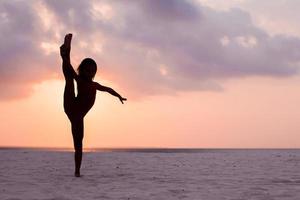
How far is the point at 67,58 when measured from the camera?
11336mm

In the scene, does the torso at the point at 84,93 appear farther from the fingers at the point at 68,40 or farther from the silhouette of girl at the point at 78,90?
the fingers at the point at 68,40

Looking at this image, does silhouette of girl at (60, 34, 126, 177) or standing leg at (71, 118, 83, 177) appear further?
standing leg at (71, 118, 83, 177)

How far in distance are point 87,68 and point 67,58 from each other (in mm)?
575

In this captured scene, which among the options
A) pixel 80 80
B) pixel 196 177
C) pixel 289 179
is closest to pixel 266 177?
pixel 289 179

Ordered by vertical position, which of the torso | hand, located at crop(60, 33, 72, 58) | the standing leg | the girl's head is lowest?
the standing leg

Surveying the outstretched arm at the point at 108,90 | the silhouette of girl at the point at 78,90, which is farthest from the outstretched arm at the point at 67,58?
the outstretched arm at the point at 108,90

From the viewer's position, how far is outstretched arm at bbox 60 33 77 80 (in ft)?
37.0

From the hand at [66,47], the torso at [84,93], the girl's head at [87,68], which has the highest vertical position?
the hand at [66,47]

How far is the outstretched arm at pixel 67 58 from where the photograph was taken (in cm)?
1128

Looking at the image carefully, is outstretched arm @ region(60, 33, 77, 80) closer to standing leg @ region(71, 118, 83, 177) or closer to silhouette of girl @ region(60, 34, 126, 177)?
silhouette of girl @ region(60, 34, 126, 177)

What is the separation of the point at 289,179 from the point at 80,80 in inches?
227

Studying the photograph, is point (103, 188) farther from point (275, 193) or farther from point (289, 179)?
point (289, 179)

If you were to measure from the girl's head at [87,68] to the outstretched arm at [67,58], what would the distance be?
18cm

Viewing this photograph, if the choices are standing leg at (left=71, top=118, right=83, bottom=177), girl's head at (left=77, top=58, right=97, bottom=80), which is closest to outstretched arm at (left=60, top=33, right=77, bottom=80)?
girl's head at (left=77, top=58, right=97, bottom=80)
